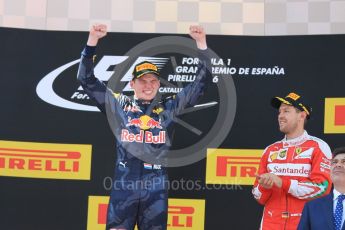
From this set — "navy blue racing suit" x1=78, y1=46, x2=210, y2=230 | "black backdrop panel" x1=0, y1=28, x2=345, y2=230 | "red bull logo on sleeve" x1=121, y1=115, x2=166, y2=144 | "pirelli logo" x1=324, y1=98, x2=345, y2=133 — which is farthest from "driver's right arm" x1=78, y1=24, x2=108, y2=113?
"pirelli logo" x1=324, y1=98, x2=345, y2=133

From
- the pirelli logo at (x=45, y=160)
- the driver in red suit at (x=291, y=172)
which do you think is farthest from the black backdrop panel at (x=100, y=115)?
the driver in red suit at (x=291, y=172)

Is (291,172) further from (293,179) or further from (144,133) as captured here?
(144,133)

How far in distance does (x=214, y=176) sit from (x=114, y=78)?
1.03 meters

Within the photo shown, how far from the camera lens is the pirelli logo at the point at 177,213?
4.38 meters

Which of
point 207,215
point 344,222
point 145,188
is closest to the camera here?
point 344,222

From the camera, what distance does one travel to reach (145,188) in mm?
3613

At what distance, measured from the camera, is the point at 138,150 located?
364 centimetres

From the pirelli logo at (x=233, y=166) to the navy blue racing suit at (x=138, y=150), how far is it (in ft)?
2.44

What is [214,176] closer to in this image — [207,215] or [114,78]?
[207,215]

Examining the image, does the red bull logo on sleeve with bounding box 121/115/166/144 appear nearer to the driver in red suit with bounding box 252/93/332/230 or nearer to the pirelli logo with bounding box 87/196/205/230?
the driver in red suit with bounding box 252/93/332/230

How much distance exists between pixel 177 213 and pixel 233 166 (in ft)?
1.73

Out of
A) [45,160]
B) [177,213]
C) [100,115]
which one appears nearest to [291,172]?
[177,213]

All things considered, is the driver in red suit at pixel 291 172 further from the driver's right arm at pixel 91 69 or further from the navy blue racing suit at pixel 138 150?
the driver's right arm at pixel 91 69

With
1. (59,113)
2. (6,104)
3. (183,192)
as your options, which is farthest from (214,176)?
(6,104)
